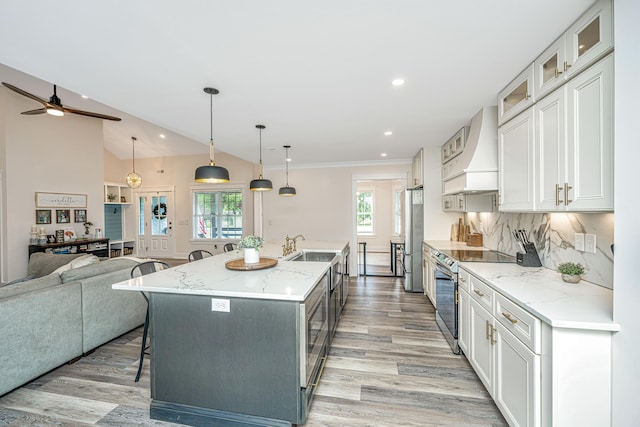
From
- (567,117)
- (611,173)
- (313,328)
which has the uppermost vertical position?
(567,117)

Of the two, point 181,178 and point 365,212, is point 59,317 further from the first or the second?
point 365,212

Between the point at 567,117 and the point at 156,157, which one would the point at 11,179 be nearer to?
the point at 156,157

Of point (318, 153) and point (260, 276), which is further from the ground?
point (318, 153)

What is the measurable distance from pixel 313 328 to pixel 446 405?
43.3 inches

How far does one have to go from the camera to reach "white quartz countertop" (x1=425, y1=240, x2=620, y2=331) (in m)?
1.30

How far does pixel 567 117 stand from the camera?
65.3 inches

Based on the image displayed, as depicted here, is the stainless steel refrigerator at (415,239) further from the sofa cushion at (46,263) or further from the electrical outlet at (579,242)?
the sofa cushion at (46,263)

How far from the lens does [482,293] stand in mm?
2096

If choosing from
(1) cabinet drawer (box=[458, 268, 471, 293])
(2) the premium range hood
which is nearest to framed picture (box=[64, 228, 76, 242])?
(1) cabinet drawer (box=[458, 268, 471, 293])

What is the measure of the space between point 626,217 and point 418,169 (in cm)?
398

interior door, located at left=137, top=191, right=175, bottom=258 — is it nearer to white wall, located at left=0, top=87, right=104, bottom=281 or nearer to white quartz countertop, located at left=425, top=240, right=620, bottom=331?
white wall, located at left=0, top=87, right=104, bottom=281

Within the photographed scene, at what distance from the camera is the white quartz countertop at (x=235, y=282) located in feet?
5.68

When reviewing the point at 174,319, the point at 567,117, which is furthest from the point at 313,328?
the point at 567,117

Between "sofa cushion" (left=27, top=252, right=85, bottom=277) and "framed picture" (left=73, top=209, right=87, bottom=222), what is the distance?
2.35 m
